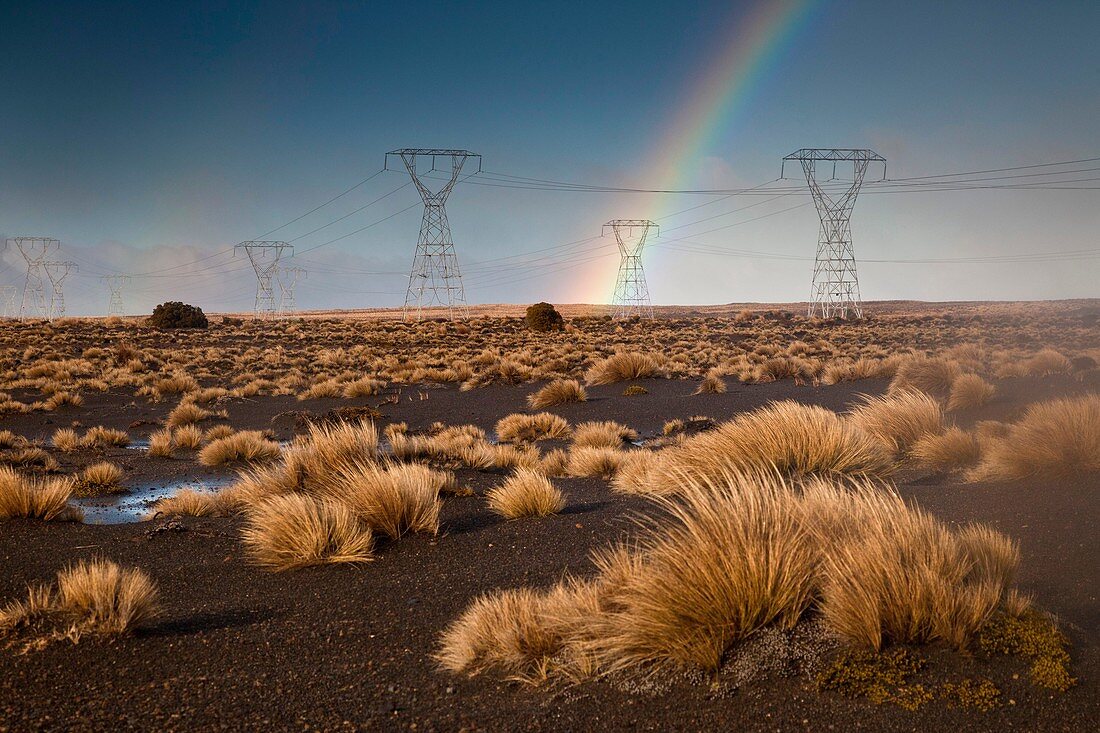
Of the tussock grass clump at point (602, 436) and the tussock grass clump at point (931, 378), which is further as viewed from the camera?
the tussock grass clump at point (931, 378)

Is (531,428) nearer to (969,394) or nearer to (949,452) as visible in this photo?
(969,394)

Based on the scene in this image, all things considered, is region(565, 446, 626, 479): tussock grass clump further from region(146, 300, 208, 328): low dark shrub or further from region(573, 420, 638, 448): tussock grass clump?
region(146, 300, 208, 328): low dark shrub

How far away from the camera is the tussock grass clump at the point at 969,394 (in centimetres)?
1639

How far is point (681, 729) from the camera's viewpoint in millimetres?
3947

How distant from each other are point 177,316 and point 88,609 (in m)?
65.3

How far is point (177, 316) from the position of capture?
64.9m

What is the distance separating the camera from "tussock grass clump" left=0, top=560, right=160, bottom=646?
18.5ft

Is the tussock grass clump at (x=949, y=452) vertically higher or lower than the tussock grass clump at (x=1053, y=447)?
lower

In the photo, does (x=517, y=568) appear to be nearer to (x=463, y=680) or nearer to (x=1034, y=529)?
(x=463, y=680)

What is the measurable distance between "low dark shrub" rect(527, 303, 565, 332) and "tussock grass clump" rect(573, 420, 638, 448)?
44721 mm

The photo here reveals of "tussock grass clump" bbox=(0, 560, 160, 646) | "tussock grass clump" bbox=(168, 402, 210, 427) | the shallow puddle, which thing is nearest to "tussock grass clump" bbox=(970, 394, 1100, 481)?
"tussock grass clump" bbox=(0, 560, 160, 646)

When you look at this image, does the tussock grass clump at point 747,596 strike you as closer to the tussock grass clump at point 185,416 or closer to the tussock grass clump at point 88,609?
the tussock grass clump at point 88,609

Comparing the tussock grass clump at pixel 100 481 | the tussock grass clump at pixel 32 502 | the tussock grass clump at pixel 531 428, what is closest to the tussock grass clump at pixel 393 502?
the tussock grass clump at pixel 32 502

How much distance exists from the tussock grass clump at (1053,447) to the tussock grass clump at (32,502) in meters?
10.8
